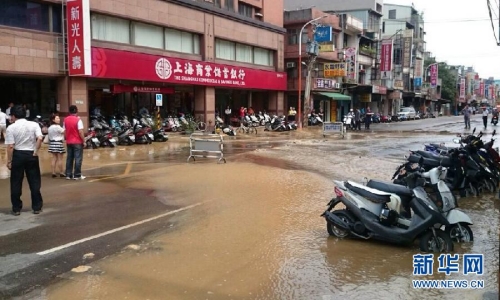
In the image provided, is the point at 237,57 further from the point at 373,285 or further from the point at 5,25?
the point at 373,285

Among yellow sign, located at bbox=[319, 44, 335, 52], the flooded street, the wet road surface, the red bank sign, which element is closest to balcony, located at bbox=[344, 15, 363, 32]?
yellow sign, located at bbox=[319, 44, 335, 52]

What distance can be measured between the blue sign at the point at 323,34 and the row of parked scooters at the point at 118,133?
16.6m

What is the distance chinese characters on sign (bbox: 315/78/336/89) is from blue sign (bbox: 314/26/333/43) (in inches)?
215

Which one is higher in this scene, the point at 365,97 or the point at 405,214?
the point at 365,97

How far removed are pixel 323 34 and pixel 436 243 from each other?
1242 inches

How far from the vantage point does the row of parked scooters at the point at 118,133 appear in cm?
1908

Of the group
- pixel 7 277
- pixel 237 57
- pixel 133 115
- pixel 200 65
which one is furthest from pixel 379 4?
pixel 7 277

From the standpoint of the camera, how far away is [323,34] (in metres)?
35.4

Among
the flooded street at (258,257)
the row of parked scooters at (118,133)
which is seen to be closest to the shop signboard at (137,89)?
the row of parked scooters at (118,133)

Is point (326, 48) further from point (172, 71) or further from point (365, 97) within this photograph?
point (365, 97)

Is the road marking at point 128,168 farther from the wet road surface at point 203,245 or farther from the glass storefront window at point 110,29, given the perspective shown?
the glass storefront window at point 110,29

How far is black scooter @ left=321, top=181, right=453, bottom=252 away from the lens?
18.9ft

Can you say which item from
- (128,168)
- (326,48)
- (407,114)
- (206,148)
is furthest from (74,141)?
(407,114)

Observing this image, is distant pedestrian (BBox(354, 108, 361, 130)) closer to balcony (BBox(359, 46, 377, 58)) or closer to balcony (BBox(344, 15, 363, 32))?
balcony (BBox(344, 15, 363, 32))
